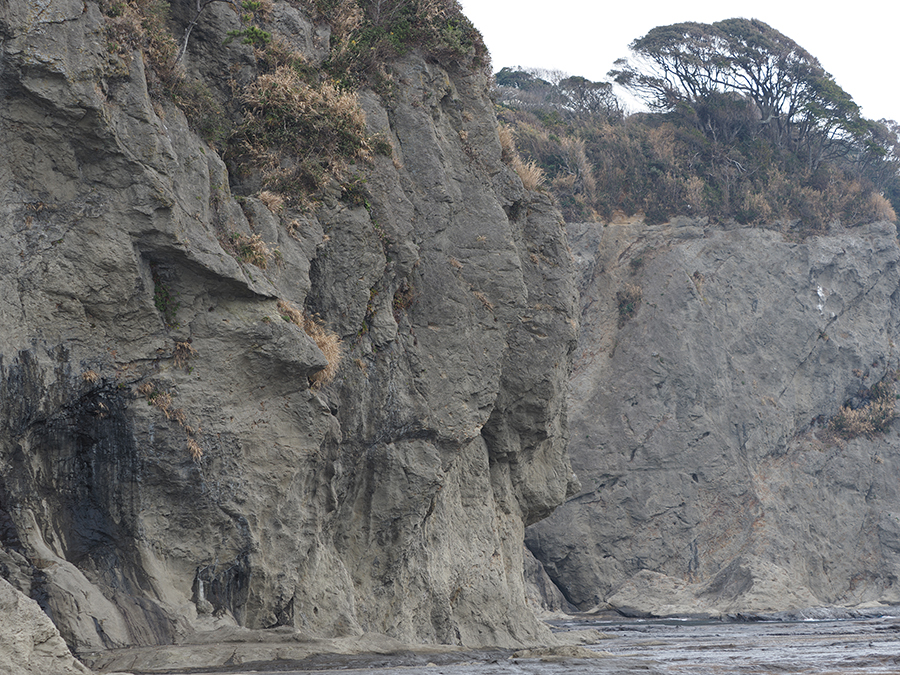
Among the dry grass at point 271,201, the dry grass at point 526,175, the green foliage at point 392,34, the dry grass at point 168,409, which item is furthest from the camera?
the dry grass at point 526,175

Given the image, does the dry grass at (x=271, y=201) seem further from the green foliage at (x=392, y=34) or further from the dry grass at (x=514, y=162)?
the dry grass at (x=514, y=162)

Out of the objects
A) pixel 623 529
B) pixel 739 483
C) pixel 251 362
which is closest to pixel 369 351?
pixel 251 362

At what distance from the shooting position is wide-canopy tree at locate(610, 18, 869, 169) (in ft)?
166

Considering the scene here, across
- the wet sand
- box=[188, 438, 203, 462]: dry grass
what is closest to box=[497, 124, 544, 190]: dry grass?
the wet sand

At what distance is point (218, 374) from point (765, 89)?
47.5 meters

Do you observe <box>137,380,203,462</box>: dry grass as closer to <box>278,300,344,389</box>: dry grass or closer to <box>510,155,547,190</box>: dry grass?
<box>278,300,344,389</box>: dry grass

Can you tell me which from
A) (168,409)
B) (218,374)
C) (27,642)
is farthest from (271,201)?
(27,642)

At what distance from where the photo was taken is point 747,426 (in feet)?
136

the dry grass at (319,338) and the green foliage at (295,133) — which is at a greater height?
the green foliage at (295,133)

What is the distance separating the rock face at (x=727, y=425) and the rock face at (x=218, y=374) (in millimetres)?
19989

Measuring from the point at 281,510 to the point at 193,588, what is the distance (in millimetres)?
1925

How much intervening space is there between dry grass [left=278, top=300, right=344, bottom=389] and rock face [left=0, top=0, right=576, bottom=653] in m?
0.28

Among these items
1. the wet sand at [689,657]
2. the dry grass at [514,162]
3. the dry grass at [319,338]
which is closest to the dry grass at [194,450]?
the dry grass at [319,338]

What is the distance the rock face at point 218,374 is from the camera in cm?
1183
